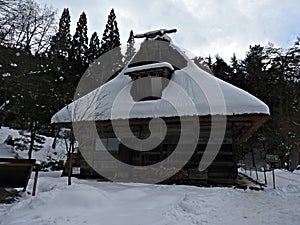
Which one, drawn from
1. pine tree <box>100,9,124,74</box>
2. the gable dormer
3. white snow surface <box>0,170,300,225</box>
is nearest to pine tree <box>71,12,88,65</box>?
pine tree <box>100,9,124,74</box>

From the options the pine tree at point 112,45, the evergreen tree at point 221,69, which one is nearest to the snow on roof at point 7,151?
the pine tree at point 112,45

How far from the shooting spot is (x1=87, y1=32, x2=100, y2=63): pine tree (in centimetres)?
3219

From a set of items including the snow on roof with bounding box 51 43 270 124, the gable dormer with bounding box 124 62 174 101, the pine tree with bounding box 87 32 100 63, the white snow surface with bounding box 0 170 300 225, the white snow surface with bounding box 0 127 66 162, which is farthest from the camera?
the pine tree with bounding box 87 32 100 63

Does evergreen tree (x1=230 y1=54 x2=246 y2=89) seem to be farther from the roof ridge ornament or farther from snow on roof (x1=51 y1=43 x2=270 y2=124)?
snow on roof (x1=51 y1=43 x2=270 y2=124)

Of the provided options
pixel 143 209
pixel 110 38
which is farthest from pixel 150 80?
pixel 110 38

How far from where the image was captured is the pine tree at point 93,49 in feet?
106

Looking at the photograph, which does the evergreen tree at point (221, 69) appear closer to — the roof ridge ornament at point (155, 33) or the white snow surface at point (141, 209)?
the roof ridge ornament at point (155, 33)

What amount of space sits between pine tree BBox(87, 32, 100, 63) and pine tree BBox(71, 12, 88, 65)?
50 cm

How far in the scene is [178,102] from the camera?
9789 millimetres

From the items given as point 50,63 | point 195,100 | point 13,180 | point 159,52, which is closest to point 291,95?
point 159,52

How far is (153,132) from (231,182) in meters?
3.37

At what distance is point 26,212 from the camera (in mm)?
4457

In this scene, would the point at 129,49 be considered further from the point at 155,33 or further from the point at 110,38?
the point at 155,33

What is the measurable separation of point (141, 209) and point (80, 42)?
30464 mm
